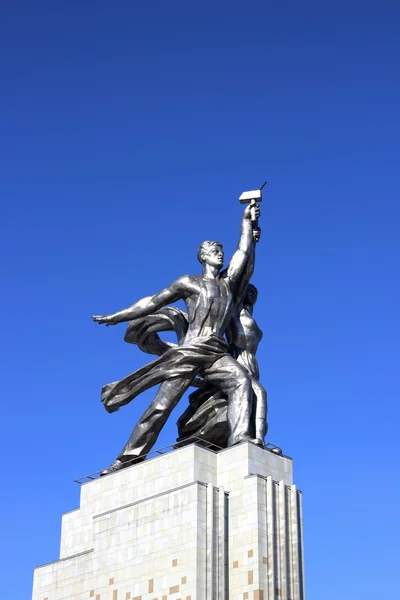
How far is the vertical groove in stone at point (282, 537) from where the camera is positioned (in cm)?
3291

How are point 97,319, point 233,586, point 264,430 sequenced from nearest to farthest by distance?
point 233,586 < point 264,430 < point 97,319

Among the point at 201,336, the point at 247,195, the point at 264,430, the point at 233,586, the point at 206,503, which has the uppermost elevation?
the point at 247,195

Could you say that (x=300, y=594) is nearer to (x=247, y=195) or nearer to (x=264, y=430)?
(x=264, y=430)

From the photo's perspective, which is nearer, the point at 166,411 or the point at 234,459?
the point at 234,459

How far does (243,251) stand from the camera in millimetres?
39156

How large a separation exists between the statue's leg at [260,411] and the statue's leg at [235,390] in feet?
1.07

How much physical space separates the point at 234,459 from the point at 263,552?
3.19m

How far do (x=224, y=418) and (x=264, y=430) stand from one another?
1401 millimetres

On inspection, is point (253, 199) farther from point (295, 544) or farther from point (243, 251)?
point (295, 544)

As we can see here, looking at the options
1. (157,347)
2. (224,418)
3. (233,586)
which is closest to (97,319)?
(157,347)

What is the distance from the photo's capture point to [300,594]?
110 ft

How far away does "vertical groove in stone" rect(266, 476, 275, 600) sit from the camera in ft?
107

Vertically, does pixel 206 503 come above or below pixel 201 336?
below

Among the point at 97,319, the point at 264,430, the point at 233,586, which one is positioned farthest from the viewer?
the point at 97,319
